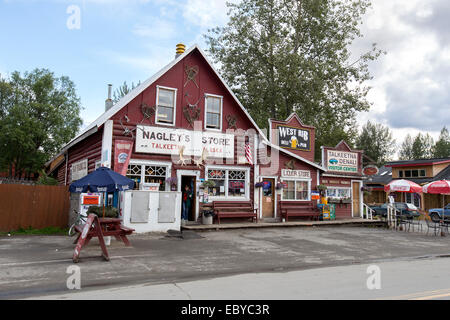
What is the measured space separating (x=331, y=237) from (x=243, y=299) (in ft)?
32.4

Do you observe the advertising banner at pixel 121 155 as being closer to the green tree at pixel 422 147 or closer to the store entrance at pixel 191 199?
the store entrance at pixel 191 199

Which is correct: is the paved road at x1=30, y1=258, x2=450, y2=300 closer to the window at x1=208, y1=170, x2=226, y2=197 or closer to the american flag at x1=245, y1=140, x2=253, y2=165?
the window at x1=208, y1=170, x2=226, y2=197

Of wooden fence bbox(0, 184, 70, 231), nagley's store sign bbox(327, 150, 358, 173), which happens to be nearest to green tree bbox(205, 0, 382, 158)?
nagley's store sign bbox(327, 150, 358, 173)

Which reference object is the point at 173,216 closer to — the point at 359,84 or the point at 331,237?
the point at 331,237

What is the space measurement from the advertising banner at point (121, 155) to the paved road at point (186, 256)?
2.98m

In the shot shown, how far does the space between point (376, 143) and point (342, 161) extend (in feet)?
151

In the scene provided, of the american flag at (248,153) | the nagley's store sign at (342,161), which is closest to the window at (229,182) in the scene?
the american flag at (248,153)

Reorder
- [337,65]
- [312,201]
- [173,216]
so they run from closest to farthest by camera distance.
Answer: [173,216] < [312,201] < [337,65]

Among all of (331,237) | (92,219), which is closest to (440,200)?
(331,237)

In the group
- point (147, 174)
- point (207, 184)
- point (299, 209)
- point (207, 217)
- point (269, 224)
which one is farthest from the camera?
point (299, 209)

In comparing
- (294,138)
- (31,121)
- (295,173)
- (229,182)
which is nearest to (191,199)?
(229,182)

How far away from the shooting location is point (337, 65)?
29609 mm

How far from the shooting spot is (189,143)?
16328 mm

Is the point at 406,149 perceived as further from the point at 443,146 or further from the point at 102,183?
the point at 102,183
